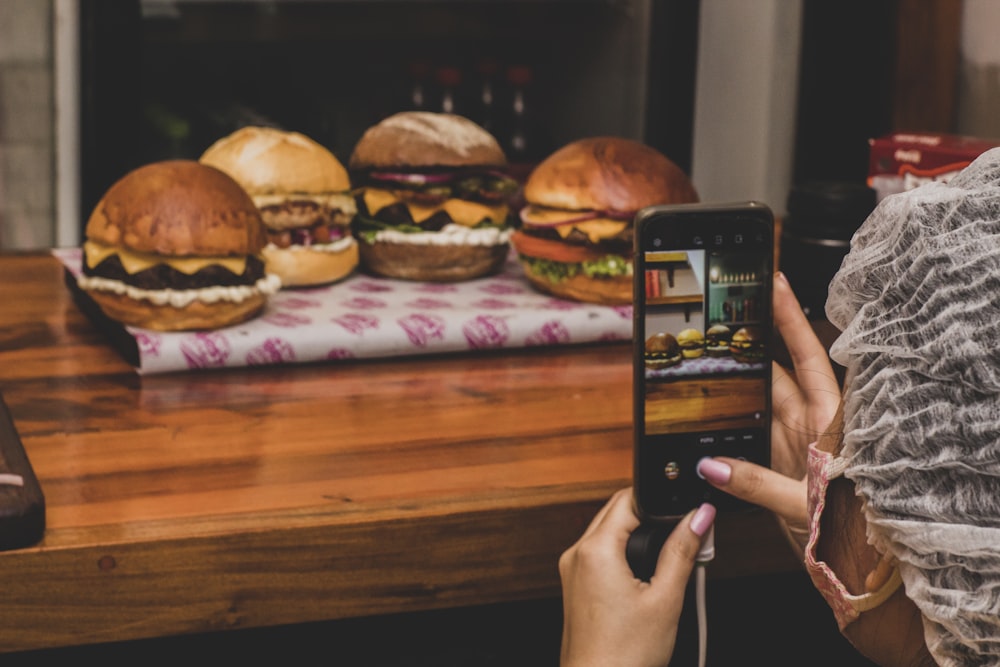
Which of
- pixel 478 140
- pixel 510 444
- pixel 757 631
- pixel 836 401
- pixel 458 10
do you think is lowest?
pixel 757 631

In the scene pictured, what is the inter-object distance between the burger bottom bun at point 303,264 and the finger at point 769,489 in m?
1.01

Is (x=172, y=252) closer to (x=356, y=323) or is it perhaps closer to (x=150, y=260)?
(x=150, y=260)

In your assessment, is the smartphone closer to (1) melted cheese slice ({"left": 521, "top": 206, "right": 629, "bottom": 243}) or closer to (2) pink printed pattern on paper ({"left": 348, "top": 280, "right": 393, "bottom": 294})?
(1) melted cheese slice ({"left": 521, "top": 206, "right": 629, "bottom": 243})

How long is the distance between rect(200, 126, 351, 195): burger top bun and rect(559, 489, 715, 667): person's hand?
1.01 metres

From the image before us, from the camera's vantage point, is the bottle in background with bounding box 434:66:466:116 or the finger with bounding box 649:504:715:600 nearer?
the finger with bounding box 649:504:715:600

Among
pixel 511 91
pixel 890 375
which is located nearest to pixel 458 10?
pixel 511 91

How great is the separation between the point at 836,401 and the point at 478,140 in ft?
3.39

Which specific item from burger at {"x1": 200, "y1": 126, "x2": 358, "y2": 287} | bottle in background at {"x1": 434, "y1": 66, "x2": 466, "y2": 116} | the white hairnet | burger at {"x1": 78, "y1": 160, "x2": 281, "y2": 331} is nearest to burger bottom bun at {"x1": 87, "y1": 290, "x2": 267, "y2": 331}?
burger at {"x1": 78, "y1": 160, "x2": 281, "y2": 331}

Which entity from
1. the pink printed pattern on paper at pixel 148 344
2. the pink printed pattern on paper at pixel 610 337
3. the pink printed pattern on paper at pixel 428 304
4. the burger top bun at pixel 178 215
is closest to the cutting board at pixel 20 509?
the pink printed pattern on paper at pixel 148 344

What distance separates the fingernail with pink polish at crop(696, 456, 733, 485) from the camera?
942 mm

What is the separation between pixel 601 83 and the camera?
3.20 metres

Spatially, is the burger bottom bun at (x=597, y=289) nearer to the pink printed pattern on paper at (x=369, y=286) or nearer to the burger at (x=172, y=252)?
the pink printed pattern on paper at (x=369, y=286)

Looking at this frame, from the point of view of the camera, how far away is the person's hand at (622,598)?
903 millimetres

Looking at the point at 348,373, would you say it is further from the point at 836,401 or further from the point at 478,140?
the point at 836,401
